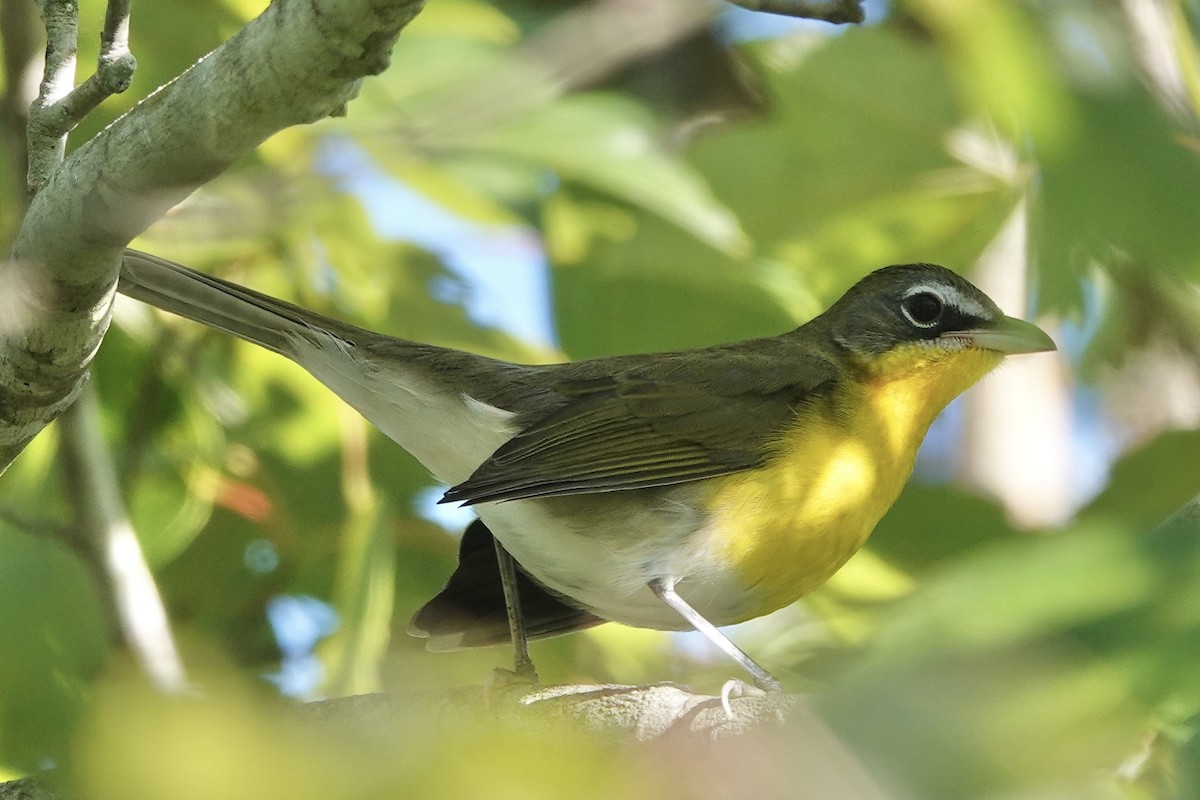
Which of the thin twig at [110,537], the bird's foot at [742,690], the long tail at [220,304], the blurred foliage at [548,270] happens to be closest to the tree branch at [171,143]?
the blurred foliage at [548,270]

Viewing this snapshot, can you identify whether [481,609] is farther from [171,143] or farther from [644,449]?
[171,143]

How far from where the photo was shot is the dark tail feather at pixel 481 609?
13.4 feet

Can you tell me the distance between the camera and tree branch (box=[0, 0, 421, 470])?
7.05 ft

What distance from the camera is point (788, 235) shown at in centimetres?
416

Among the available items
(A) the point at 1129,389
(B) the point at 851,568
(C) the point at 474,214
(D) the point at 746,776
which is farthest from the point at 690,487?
(A) the point at 1129,389

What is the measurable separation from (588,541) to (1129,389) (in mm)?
3877

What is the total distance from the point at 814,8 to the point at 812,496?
5.72ft

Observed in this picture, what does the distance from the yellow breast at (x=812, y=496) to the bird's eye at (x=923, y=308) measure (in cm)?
40

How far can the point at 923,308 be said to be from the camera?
4.71 meters

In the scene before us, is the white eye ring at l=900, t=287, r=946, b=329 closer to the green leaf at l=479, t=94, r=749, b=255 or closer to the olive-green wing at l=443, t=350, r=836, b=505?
the olive-green wing at l=443, t=350, r=836, b=505

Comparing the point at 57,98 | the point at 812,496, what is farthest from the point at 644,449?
the point at 57,98

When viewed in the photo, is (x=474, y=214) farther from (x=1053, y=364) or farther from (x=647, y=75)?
(x=1053, y=364)

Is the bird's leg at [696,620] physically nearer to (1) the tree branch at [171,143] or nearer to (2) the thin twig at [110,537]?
(2) the thin twig at [110,537]

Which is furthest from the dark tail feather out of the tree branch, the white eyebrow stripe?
the tree branch
